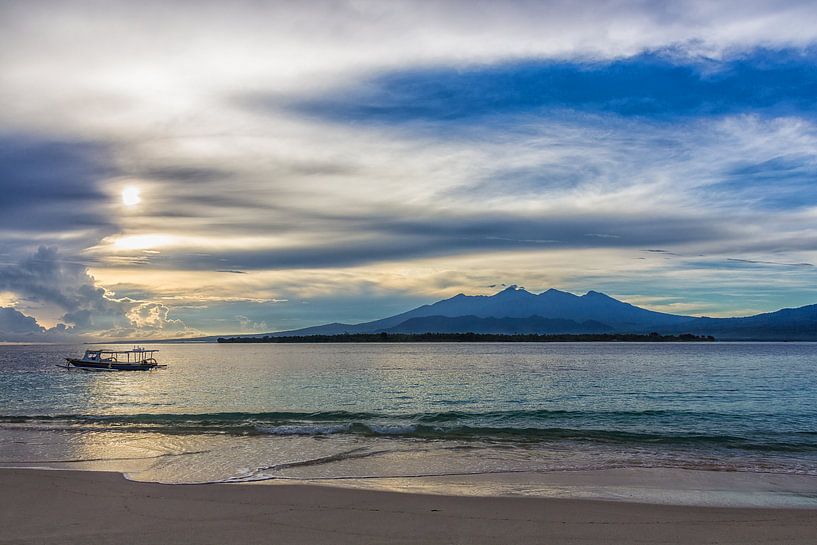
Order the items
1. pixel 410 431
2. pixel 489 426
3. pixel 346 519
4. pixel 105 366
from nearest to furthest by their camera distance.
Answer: pixel 346 519
pixel 410 431
pixel 489 426
pixel 105 366

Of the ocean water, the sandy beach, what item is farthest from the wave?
the sandy beach

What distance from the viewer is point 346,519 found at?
11.2 metres

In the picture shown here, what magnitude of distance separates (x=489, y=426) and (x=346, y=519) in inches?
677

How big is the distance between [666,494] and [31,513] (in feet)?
44.6

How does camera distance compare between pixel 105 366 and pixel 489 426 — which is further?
pixel 105 366

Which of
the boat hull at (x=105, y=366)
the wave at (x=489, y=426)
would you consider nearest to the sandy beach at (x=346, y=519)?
the wave at (x=489, y=426)

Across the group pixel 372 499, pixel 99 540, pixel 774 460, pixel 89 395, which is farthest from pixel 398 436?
pixel 89 395

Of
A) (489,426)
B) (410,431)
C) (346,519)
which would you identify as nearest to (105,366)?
(410,431)

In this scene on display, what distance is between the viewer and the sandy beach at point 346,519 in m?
10.1

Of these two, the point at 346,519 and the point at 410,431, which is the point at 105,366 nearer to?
the point at 410,431

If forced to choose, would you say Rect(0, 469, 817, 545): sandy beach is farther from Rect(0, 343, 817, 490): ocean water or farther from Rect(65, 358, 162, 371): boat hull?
Rect(65, 358, 162, 371): boat hull

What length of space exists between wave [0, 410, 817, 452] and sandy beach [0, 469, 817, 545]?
10961 mm

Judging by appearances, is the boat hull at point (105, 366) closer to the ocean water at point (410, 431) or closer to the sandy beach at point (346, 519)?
the ocean water at point (410, 431)

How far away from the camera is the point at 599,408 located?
34.2 m
